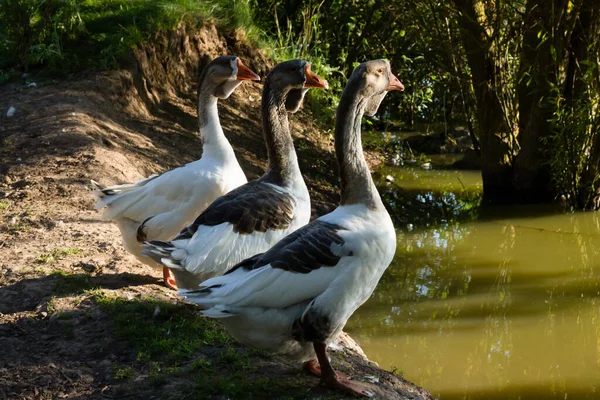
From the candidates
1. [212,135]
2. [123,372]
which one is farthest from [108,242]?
[123,372]

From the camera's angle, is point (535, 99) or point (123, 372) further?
point (535, 99)

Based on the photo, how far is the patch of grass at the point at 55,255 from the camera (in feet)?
18.4

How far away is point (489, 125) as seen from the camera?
10.4 metres

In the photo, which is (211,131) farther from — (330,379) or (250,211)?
(330,379)

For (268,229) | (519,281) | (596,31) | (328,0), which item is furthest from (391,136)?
(268,229)

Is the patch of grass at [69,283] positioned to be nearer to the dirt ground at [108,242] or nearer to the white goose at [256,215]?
the dirt ground at [108,242]

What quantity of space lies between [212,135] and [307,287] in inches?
95.3

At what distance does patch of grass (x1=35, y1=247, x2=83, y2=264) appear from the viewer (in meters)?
5.61

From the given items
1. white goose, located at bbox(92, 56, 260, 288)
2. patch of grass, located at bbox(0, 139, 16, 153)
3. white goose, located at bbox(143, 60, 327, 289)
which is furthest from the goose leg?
patch of grass, located at bbox(0, 139, 16, 153)

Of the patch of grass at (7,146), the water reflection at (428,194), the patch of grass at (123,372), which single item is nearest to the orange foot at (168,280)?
the patch of grass at (123,372)

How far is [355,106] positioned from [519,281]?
145 inches

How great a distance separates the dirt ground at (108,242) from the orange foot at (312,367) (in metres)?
0.06

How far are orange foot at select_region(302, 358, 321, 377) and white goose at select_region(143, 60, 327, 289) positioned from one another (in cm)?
80

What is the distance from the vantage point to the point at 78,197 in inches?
274
